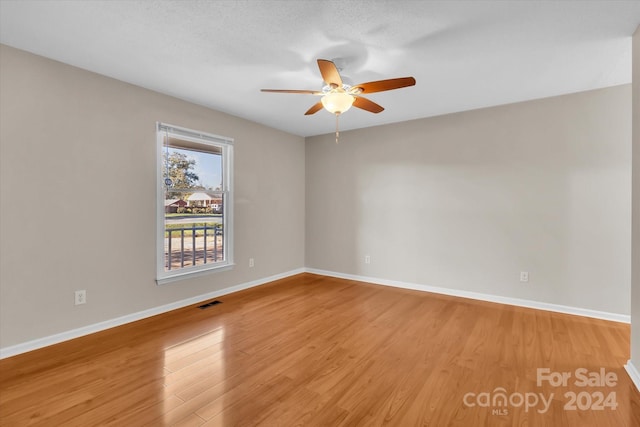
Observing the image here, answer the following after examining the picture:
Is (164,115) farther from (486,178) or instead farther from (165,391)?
(486,178)

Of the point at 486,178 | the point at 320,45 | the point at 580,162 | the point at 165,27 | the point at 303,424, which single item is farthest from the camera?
the point at 486,178

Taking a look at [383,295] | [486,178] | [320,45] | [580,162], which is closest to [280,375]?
[383,295]

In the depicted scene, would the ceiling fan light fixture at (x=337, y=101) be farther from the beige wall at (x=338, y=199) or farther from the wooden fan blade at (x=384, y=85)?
the beige wall at (x=338, y=199)

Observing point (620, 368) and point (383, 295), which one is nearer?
point (620, 368)

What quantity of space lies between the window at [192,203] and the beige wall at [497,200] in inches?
74.4

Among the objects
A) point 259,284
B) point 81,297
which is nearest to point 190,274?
point 81,297

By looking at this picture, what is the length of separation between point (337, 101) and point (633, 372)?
2.96 meters

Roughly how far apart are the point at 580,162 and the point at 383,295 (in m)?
2.78

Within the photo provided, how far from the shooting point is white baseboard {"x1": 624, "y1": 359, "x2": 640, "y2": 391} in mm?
1999

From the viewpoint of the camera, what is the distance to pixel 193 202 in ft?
12.4

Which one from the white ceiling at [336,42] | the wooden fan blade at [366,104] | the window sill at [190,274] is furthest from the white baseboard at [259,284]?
the wooden fan blade at [366,104]

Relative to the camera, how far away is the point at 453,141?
4062 mm

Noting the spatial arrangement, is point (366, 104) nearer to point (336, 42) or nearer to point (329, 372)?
point (336, 42)

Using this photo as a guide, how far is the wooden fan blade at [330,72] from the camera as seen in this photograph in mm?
2017
